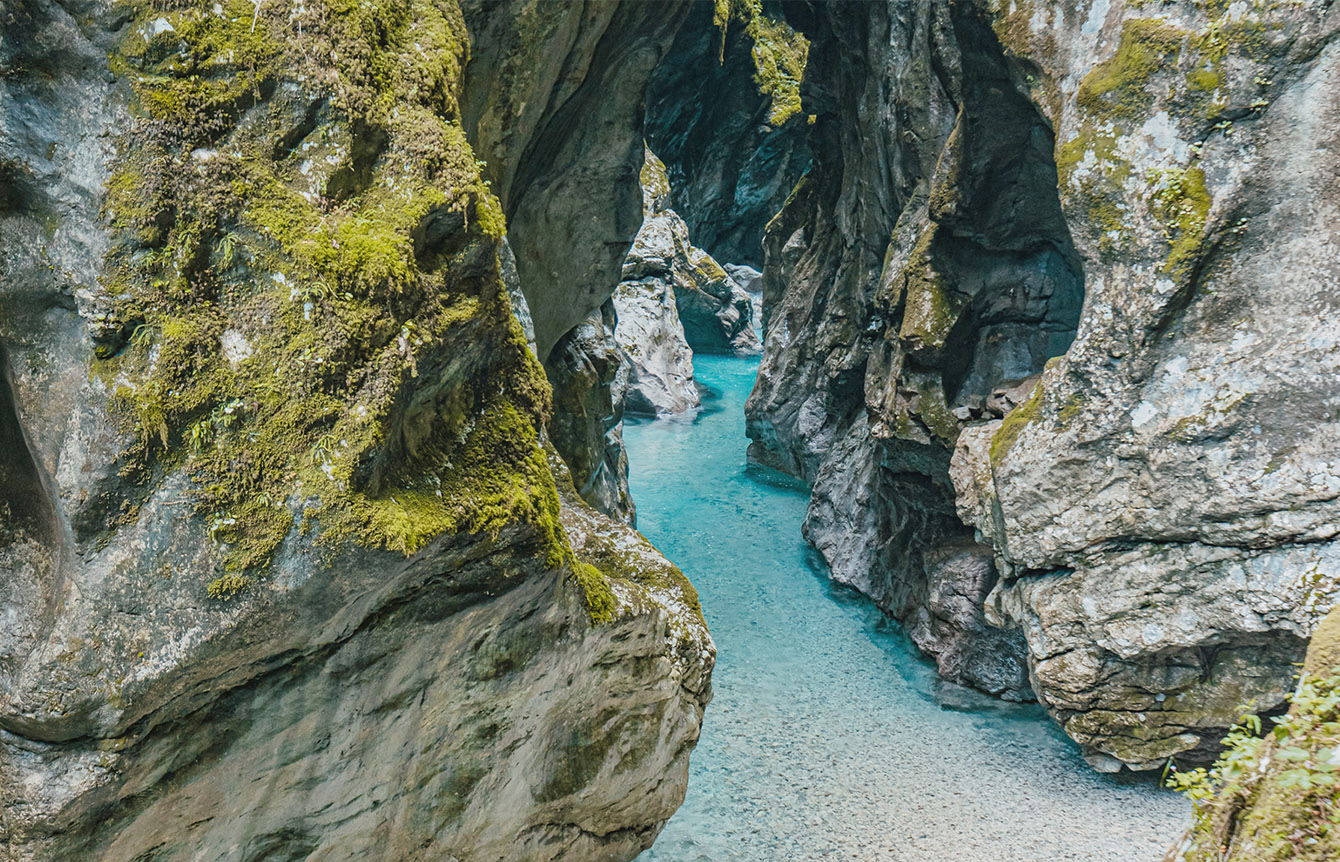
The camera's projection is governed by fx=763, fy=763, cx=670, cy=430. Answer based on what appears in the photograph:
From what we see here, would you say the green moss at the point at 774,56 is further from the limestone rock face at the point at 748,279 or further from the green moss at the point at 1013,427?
the green moss at the point at 1013,427

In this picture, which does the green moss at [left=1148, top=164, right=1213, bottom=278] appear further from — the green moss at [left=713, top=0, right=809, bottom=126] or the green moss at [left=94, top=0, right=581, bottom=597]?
the green moss at [left=713, top=0, right=809, bottom=126]

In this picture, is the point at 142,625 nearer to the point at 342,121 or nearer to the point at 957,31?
the point at 342,121

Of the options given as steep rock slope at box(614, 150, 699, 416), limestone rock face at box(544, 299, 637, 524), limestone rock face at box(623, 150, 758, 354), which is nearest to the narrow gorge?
limestone rock face at box(544, 299, 637, 524)

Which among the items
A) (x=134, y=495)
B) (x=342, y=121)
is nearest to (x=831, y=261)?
(x=342, y=121)

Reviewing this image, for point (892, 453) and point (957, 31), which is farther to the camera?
point (892, 453)

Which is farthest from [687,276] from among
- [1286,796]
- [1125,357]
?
[1286,796]

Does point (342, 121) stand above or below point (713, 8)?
below

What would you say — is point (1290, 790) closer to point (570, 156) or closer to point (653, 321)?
point (570, 156)
